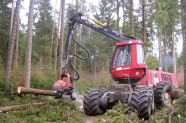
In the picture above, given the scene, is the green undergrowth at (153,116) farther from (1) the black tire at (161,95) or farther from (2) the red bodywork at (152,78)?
(2) the red bodywork at (152,78)

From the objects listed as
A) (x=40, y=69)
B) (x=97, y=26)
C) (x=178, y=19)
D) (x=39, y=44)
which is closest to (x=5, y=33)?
(x=40, y=69)

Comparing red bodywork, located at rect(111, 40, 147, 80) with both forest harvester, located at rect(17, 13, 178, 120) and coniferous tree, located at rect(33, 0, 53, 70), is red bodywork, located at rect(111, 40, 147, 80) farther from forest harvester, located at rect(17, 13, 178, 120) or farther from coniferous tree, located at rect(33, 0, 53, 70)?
coniferous tree, located at rect(33, 0, 53, 70)

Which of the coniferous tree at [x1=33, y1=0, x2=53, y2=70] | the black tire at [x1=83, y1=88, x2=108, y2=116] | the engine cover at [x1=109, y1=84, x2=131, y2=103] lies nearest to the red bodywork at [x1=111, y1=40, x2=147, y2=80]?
the engine cover at [x1=109, y1=84, x2=131, y2=103]

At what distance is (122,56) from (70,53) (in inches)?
690

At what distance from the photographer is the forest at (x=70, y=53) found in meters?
6.09

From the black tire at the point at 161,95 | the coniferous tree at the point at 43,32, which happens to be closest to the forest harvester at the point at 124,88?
the black tire at the point at 161,95

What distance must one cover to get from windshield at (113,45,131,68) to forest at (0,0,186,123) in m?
0.93

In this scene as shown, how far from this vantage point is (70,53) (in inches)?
955

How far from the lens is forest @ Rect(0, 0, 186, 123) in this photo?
20.0 ft

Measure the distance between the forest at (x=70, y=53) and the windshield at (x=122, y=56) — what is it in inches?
36.8

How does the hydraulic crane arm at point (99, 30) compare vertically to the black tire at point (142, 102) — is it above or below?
above

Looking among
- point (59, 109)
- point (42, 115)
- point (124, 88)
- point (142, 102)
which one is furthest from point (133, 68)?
point (42, 115)

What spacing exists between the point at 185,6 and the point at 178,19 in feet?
89.8

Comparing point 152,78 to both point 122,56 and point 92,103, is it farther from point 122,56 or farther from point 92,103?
point 92,103
